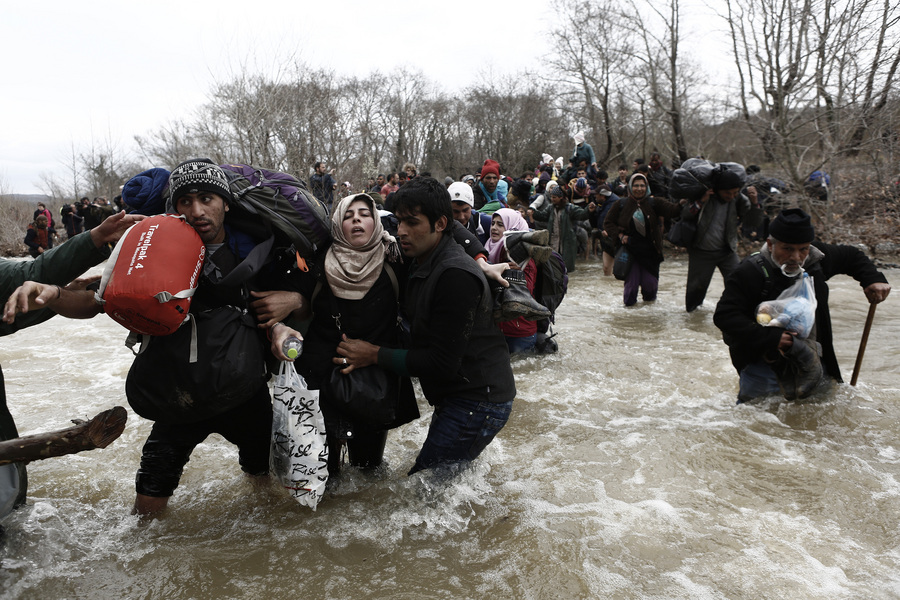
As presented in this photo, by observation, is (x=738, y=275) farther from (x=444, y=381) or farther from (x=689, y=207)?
(x=689, y=207)

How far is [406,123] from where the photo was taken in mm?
37062

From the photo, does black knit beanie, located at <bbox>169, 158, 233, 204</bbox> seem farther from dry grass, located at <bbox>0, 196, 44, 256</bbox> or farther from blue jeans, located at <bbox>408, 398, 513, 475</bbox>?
dry grass, located at <bbox>0, 196, 44, 256</bbox>

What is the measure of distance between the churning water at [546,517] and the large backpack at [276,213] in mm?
1345

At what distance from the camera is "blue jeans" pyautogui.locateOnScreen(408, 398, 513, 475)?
9.46 ft

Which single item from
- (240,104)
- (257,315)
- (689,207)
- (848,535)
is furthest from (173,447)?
(240,104)

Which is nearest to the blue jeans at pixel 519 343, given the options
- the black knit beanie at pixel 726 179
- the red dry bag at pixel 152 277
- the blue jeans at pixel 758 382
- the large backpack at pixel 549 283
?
the large backpack at pixel 549 283

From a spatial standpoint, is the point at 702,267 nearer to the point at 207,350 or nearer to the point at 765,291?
the point at 765,291

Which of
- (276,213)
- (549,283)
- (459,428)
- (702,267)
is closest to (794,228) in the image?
(549,283)

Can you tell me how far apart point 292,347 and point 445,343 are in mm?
663

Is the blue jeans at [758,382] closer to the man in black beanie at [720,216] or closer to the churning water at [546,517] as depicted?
the churning water at [546,517]

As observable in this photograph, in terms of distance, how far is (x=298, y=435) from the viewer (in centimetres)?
275

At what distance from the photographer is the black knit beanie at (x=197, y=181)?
258cm

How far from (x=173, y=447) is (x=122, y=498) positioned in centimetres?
112

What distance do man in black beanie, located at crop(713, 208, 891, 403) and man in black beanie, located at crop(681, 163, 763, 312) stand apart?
3.13m
